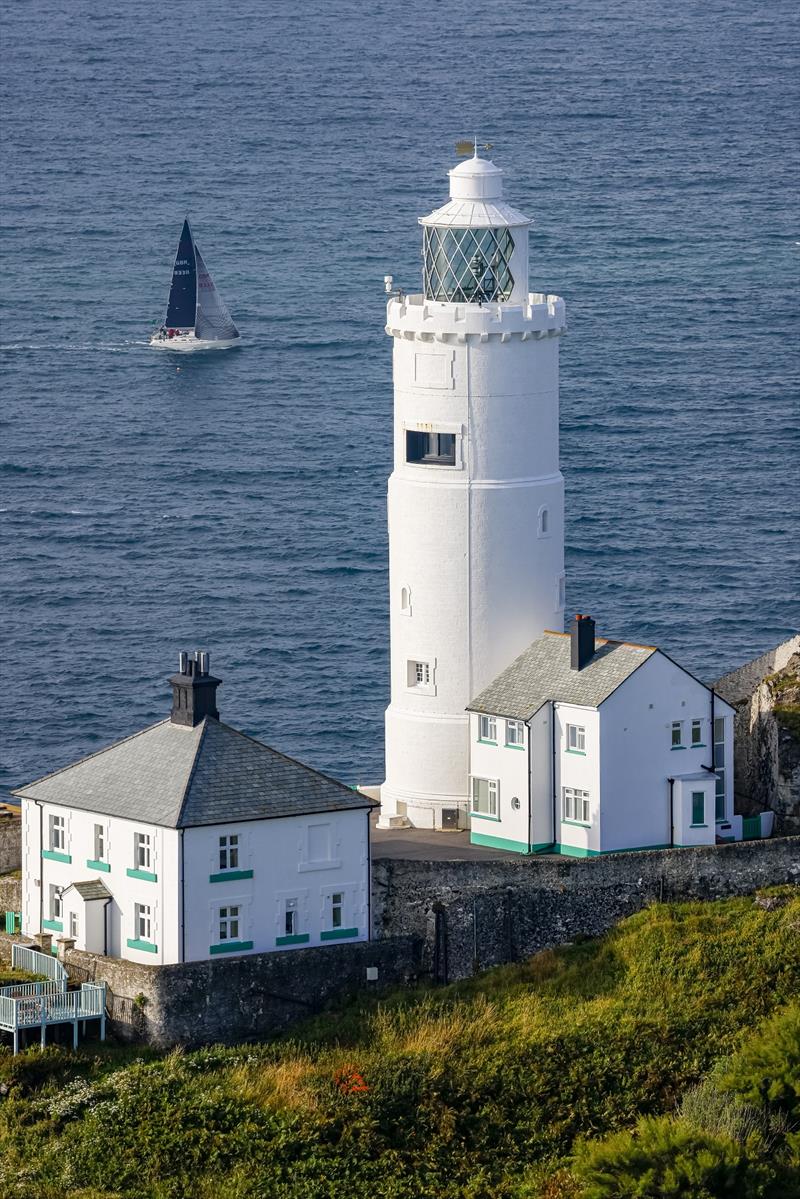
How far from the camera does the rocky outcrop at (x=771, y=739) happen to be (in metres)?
68.9

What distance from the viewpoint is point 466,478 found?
2685 inches

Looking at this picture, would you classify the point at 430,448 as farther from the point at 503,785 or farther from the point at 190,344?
the point at 190,344

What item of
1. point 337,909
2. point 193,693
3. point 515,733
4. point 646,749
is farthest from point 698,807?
point 193,693

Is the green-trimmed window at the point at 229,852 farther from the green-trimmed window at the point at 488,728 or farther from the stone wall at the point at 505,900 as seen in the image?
the green-trimmed window at the point at 488,728

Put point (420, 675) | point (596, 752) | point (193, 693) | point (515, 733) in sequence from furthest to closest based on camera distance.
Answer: point (420, 675)
point (515, 733)
point (596, 752)
point (193, 693)

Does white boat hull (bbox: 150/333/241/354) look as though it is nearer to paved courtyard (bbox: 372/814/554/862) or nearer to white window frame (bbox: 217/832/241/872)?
paved courtyard (bbox: 372/814/554/862)

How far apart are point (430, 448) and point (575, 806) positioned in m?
9.84

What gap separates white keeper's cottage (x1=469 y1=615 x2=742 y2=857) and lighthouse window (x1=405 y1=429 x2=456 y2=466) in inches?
215

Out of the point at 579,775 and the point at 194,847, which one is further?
the point at 579,775

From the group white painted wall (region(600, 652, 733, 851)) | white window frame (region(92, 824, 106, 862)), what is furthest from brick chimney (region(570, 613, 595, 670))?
white window frame (region(92, 824, 106, 862))

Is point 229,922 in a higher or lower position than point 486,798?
lower

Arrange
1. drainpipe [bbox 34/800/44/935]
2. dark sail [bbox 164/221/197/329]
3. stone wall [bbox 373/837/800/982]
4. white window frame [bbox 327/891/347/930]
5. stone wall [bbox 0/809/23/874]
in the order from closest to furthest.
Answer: white window frame [bbox 327/891/347/930]
stone wall [bbox 373/837/800/982]
drainpipe [bbox 34/800/44/935]
stone wall [bbox 0/809/23/874]
dark sail [bbox 164/221/197/329]

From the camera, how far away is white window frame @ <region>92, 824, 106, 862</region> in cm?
6247

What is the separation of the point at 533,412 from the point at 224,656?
36.8 meters
